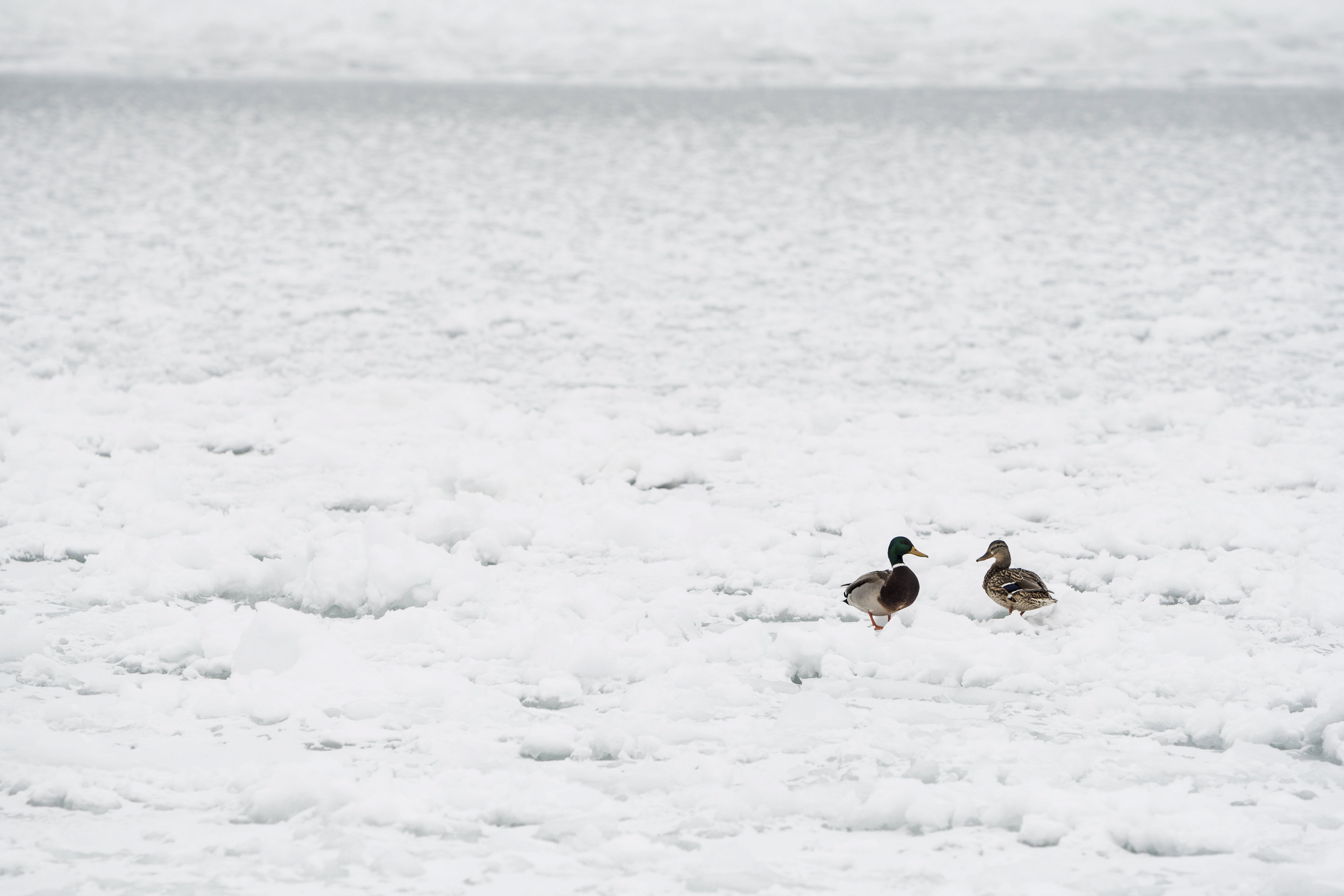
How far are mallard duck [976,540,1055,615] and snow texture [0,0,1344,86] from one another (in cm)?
1870

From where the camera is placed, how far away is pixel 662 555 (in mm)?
3826

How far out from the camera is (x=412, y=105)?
16.8m

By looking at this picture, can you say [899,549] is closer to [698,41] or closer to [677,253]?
[677,253]

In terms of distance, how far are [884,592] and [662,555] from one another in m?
0.86

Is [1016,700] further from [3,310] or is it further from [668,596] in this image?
[3,310]

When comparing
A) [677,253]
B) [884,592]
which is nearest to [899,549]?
[884,592]

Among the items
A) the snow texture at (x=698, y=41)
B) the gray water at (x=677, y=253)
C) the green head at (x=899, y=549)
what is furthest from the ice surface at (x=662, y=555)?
the snow texture at (x=698, y=41)

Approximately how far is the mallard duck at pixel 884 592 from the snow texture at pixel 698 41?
18.9m

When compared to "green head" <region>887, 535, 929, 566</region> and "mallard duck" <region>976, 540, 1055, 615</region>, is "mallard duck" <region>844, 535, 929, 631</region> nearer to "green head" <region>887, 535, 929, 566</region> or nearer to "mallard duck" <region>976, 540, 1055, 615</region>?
"green head" <region>887, 535, 929, 566</region>

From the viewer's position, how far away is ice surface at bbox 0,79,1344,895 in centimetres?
245

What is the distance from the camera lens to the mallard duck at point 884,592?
10.6ft

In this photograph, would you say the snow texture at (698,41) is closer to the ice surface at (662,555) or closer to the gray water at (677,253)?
the gray water at (677,253)

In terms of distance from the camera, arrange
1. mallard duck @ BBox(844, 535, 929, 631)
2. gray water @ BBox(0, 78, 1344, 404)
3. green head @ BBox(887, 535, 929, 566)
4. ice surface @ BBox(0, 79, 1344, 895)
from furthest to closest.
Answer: gray water @ BBox(0, 78, 1344, 404) → green head @ BBox(887, 535, 929, 566) → mallard duck @ BBox(844, 535, 929, 631) → ice surface @ BBox(0, 79, 1344, 895)

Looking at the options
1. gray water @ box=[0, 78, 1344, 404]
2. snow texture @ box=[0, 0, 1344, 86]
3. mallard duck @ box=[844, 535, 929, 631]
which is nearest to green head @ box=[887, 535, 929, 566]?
mallard duck @ box=[844, 535, 929, 631]
